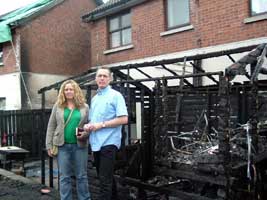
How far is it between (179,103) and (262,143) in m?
3.85

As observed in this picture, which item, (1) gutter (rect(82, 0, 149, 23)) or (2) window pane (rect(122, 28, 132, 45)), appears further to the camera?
(2) window pane (rect(122, 28, 132, 45))


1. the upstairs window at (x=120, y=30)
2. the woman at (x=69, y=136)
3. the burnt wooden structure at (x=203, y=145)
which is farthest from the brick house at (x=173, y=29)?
the woman at (x=69, y=136)

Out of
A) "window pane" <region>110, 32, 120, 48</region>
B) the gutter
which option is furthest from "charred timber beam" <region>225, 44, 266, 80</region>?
"window pane" <region>110, 32, 120, 48</region>

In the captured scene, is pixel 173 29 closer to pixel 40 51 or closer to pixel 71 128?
pixel 40 51

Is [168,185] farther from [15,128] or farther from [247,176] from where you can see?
[15,128]

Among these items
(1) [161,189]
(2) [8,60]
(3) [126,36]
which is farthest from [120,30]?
(1) [161,189]

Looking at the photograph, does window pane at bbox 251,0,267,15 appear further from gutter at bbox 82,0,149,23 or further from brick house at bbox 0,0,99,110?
brick house at bbox 0,0,99,110

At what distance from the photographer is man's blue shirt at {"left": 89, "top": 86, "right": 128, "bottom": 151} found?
15.7 ft

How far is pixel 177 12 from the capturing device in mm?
11914

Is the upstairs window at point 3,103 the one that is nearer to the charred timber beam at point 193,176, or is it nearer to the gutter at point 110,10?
the gutter at point 110,10

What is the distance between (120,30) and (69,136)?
31.3 feet

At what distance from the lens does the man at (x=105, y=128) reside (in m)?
4.75

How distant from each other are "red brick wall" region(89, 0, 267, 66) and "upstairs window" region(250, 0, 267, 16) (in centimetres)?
14

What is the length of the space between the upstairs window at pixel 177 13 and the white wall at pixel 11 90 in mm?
7152
